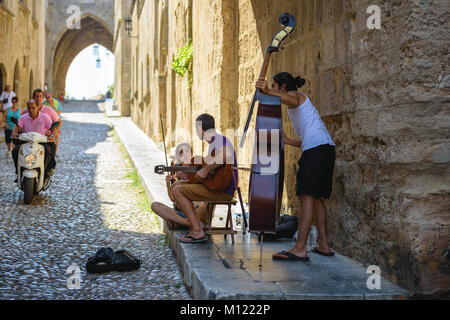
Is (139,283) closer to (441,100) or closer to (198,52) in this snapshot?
(441,100)

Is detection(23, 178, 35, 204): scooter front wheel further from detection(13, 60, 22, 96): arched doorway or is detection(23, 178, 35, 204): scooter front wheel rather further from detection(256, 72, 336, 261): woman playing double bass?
detection(13, 60, 22, 96): arched doorway

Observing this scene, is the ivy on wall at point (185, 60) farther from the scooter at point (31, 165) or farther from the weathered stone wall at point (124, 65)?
the weathered stone wall at point (124, 65)

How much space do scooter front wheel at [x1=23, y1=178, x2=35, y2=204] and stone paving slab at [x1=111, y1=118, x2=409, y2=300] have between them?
10.7ft

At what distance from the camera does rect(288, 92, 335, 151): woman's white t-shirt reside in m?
4.25

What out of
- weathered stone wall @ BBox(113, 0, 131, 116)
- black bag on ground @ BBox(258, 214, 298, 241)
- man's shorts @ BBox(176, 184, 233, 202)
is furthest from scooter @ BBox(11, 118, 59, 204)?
weathered stone wall @ BBox(113, 0, 131, 116)

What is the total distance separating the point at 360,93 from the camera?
13.6 feet

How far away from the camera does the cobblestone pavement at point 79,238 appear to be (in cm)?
418

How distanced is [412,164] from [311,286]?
1014 millimetres

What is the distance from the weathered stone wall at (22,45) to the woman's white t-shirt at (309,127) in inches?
673

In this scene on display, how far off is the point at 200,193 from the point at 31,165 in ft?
12.5

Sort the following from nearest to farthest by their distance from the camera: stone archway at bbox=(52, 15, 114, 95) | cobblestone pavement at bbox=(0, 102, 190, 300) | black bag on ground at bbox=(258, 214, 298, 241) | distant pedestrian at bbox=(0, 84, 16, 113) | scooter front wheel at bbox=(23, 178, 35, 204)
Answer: cobblestone pavement at bbox=(0, 102, 190, 300) < black bag on ground at bbox=(258, 214, 298, 241) < scooter front wheel at bbox=(23, 178, 35, 204) < distant pedestrian at bbox=(0, 84, 16, 113) < stone archway at bbox=(52, 15, 114, 95)

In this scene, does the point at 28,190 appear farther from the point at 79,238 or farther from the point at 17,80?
the point at 17,80

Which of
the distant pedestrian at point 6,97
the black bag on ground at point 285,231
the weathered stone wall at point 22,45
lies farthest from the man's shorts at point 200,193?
the weathered stone wall at point 22,45
